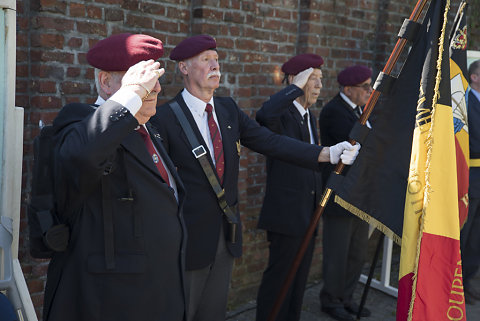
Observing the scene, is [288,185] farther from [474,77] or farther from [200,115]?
[474,77]

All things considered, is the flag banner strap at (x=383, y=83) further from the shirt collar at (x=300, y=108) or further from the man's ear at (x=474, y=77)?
the man's ear at (x=474, y=77)

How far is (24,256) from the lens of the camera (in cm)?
304

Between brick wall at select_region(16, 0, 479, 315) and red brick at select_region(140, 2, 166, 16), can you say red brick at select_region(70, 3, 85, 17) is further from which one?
red brick at select_region(140, 2, 166, 16)

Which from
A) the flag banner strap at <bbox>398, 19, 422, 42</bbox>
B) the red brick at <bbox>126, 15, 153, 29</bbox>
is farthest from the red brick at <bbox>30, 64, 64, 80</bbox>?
the flag banner strap at <bbox>398, 19, 422, 42</bbox>

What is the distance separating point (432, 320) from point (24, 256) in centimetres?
225

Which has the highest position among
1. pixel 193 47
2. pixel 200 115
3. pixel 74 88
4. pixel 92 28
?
pixel 92 28

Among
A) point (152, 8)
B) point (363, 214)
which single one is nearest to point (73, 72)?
point (152, 8)

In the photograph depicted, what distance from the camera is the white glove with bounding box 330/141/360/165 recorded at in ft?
9.30

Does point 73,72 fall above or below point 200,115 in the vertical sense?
above

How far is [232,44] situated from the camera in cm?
396

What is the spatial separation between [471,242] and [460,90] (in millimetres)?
2151

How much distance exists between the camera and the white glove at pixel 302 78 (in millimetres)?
3631

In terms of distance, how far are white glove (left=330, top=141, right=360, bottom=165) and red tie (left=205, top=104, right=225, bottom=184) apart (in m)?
0.61

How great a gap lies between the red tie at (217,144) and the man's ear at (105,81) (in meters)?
0.90
